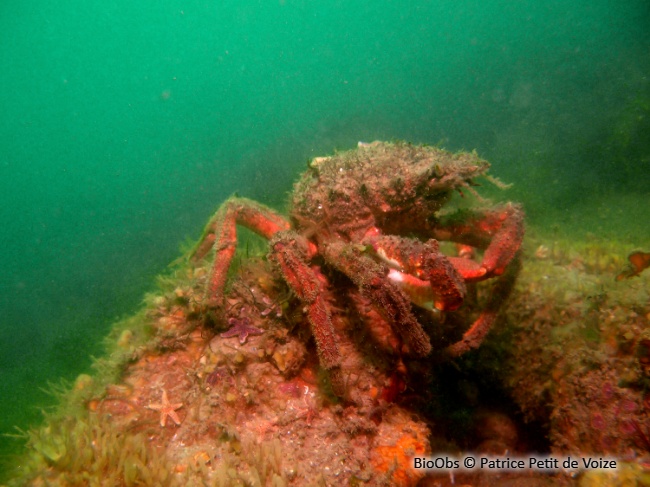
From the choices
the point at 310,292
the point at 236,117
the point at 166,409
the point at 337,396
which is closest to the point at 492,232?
the point at 310,292

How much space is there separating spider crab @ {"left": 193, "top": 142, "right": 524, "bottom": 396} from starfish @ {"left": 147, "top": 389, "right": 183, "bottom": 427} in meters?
1.14

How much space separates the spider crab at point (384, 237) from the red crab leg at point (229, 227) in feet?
0.05

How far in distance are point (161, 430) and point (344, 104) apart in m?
59.1

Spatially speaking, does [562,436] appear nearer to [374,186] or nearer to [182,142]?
[374,186]

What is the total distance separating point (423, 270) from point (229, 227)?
2853mm

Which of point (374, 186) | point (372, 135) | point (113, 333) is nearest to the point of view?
point (374, 186)

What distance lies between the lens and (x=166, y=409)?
367 cm

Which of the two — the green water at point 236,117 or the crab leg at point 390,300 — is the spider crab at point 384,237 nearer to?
the crab leg at point 390,300

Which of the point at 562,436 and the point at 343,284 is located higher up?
the point at 343,284

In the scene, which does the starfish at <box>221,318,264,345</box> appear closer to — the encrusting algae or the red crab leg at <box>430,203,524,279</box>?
the encrusting algae

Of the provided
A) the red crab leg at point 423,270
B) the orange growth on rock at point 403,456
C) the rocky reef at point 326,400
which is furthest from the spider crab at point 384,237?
the orange growth on rock at point 403,456

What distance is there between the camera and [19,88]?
9631cm

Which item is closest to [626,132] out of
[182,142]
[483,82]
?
[483,82]

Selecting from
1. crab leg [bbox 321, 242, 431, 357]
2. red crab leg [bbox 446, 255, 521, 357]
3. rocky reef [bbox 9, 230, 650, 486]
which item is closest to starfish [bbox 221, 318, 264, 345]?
rocky reef [bbox 9, 230, 650, 486]
